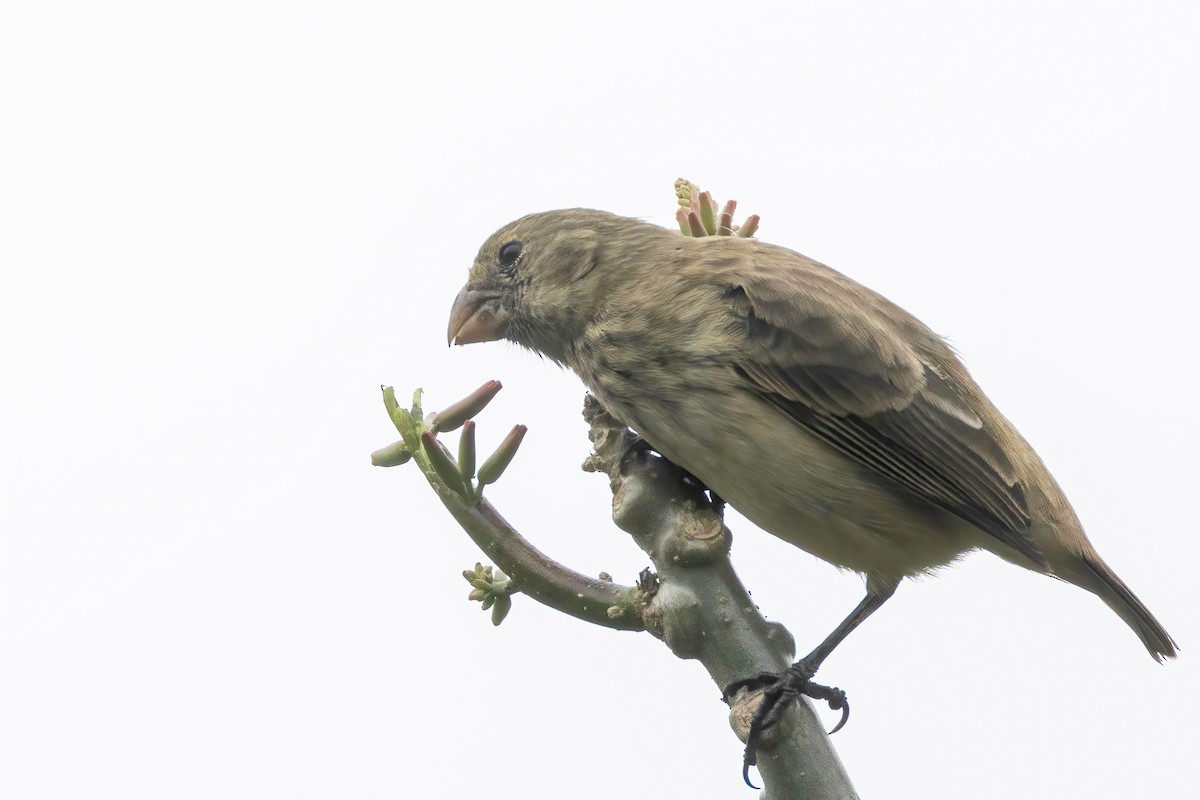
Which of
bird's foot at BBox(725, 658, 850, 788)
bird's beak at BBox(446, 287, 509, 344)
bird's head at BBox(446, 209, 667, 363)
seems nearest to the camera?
bird's foot at BBox(725, 658, 850, 788)

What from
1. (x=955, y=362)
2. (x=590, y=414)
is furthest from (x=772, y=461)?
(x=955, y=362)

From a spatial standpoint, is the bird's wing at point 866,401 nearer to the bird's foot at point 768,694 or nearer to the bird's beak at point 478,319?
the bird's beak at point 478,319

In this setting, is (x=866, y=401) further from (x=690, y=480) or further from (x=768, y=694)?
(x=768, y=694)

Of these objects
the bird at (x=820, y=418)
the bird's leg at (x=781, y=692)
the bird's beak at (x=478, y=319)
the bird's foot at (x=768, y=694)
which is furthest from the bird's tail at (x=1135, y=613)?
the bird's beak at (x=478, y=319)

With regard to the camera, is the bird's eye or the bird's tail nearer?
the bird's tail

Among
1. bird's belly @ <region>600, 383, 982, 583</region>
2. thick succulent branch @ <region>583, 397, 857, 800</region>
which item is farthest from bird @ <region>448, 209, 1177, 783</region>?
thick succulent branch @ <region>583, 397, 857, 800</region>

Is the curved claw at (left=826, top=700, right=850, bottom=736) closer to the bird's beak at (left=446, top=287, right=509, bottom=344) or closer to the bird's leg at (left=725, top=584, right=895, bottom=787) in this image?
the bird's leg at (left=725, top=584, right=895, bottom=787)
